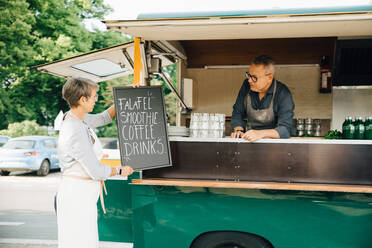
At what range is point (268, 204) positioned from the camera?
2.83 m

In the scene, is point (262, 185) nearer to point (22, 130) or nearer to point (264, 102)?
point (264, 102)

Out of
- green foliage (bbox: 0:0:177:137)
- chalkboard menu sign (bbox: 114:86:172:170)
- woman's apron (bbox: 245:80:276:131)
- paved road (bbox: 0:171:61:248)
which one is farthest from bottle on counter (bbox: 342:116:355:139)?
green foliage (bbox: 0:0:177:137)

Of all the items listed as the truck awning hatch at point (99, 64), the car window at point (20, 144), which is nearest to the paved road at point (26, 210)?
the car window at point (20, 144)

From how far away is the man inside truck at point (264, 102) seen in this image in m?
3.30

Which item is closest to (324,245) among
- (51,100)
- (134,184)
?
(134,184)

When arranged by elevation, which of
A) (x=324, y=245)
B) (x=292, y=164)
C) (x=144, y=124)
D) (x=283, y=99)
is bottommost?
(x=324, y=245)

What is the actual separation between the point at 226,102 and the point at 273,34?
3.00 metres

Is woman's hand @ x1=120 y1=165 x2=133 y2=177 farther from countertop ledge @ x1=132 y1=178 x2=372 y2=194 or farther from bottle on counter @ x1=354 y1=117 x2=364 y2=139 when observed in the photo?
bottle on counter @ x1=354 y1=117 x2=364 y2=139

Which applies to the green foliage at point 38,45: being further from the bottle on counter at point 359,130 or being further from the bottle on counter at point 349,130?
the bottle on counter at point 359,130

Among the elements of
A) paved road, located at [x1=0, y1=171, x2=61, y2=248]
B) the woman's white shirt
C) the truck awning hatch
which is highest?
the truck awning hatch

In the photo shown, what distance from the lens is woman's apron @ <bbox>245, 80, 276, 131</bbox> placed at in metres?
3.52

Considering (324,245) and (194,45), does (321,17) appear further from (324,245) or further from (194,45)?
(194,45)

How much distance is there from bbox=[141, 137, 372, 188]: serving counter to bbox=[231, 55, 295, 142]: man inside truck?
195mm

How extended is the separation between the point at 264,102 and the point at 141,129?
133cm
